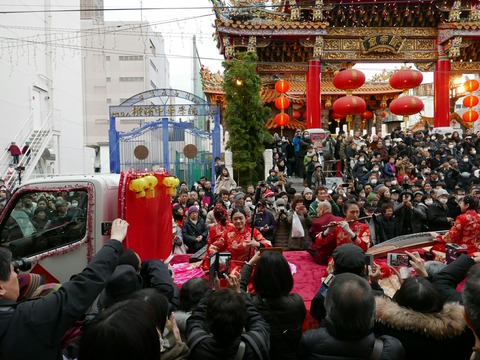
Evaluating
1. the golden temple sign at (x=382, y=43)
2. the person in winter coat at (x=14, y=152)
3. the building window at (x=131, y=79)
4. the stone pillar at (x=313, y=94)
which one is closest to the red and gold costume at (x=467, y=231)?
the stone pillar at (x=313, y=94)

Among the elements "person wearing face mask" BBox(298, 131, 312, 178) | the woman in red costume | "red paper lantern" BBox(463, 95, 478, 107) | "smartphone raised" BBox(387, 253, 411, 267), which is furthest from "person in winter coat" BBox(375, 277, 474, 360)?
"red paper lantern" BBox(463, 95, 478, 107)

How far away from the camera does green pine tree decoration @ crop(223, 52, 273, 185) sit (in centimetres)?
1332

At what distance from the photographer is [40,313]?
182cm

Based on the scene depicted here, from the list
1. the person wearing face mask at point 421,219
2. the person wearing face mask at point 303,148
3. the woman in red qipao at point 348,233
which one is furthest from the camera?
the person wearing face mask at point 303,148

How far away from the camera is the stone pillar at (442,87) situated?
1742 cm

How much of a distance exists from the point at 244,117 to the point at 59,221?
9990 mm

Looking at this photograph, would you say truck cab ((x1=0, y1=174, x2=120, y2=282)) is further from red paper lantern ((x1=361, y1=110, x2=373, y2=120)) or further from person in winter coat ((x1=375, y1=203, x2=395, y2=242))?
red paper lantern ((x1=361, y1=110, x2=373, y2=120))

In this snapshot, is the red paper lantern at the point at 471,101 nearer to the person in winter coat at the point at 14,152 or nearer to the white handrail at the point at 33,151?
the white handrail at the point at 33,151

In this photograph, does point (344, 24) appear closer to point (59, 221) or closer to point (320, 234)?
point (320, 234)

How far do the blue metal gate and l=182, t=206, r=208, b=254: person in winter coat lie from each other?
23.9 ft

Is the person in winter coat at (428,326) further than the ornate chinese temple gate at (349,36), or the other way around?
the ornate chinese temple gate at (349,36)

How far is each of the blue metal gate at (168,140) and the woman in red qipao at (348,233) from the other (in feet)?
31.7

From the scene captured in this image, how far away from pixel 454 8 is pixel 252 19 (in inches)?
316

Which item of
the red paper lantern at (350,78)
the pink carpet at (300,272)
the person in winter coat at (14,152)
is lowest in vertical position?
the pink carpet at (300,272)
